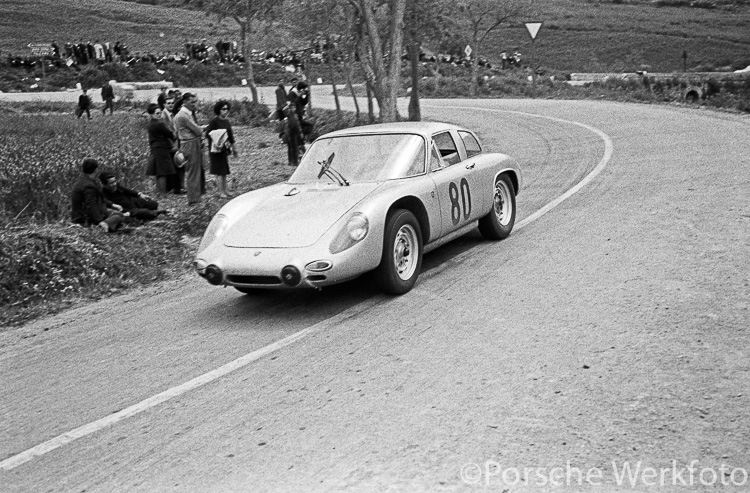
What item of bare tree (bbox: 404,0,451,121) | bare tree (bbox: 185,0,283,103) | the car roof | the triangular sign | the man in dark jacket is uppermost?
bare tree (bbox: 185,0,283,103)

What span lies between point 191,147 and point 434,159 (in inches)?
237

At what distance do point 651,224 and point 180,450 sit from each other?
667cm

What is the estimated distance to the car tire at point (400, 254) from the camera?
7.71m

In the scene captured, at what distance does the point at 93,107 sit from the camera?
34719 millimetres

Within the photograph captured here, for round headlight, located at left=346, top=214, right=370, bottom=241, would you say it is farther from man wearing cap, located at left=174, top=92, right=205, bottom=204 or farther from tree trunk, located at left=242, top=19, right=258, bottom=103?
tree trunk, located at left=242, top=19, right=258, bottom=103

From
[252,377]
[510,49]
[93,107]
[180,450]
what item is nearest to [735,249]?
[252,377]

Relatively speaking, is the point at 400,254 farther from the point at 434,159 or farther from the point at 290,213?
the point at 434,159

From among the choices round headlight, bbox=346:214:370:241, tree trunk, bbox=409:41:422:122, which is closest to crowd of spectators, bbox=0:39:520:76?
tree trunk, bbox=409:41:422:122

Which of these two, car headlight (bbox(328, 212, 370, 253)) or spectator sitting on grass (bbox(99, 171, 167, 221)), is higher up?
car headlight (bbox(328, 212, 370, 253))

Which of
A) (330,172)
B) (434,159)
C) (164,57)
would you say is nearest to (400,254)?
(330,172)

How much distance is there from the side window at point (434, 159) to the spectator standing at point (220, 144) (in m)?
5.78

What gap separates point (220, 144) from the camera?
14.0 metres

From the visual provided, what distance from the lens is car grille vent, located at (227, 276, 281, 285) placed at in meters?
7.35

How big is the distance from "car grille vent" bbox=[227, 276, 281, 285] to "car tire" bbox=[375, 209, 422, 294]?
91cm
